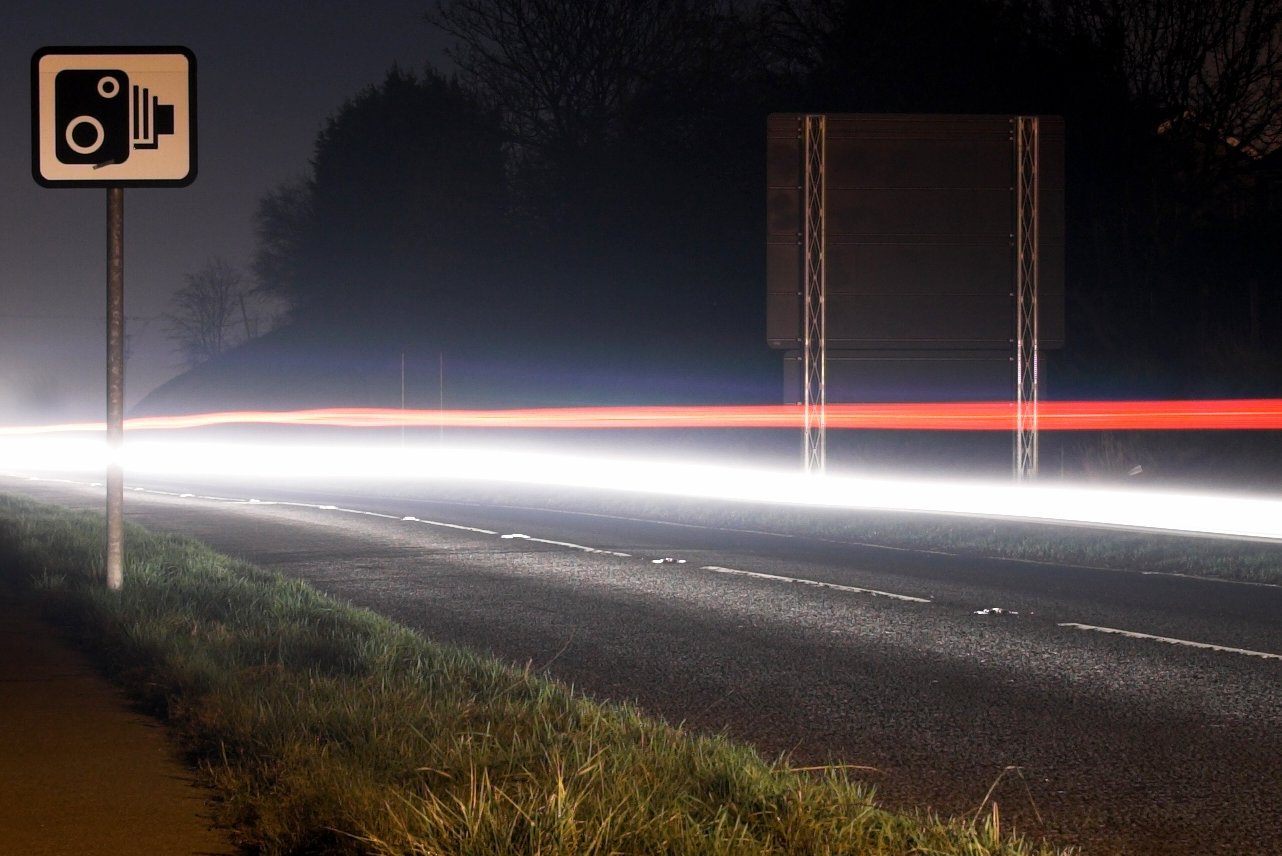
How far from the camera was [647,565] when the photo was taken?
50.3 ft

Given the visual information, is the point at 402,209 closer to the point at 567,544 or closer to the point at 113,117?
the point at 567,544

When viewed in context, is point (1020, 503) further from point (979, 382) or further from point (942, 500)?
point (979, 382)

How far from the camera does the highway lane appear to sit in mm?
6492

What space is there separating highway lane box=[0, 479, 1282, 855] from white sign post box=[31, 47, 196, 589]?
3775 mm

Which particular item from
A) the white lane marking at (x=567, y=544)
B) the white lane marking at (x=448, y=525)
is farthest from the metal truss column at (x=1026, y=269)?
the white lane marking at (x=448, y=525)

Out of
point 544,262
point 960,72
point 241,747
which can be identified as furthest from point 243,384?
point 241,747

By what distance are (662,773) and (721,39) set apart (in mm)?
42612

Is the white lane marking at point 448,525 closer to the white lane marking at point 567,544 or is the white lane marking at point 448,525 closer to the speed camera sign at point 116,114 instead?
the white lane marking at point 567,544

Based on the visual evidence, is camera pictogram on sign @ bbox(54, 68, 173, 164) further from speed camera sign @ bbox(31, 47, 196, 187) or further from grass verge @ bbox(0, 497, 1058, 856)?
grass verge @ bbox(0, 497, 1058, 856)

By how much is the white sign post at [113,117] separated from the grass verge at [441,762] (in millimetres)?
2552

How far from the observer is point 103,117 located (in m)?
10.4

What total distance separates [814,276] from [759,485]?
13.3 ft

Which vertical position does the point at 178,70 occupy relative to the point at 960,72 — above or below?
below

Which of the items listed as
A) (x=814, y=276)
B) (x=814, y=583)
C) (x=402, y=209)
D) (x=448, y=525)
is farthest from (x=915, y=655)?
(x=402, y=209)
